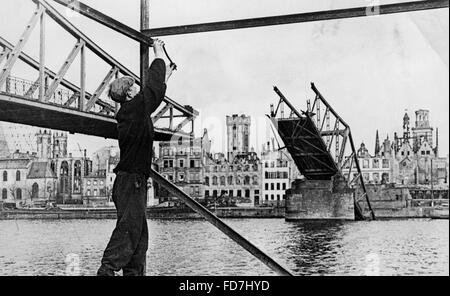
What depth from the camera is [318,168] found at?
42.0 feet

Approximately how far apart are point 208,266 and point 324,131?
21.5 ft

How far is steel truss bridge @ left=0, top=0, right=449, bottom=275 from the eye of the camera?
Result: 95.3 inches

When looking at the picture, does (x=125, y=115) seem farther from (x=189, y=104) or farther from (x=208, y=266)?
(x=208, y=266)

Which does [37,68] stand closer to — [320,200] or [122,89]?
[122,89]

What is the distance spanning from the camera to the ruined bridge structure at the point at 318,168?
984 centimetres

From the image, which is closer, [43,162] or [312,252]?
[43,162]

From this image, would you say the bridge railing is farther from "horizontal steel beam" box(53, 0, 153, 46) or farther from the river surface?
the river surface

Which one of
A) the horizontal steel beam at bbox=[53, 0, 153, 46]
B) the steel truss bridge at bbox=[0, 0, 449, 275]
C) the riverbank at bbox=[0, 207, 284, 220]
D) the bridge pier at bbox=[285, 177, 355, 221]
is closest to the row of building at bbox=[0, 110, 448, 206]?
the riverbank at bbox=[0, 207, 284, 220]

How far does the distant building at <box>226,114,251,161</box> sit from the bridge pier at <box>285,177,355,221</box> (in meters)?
7.16

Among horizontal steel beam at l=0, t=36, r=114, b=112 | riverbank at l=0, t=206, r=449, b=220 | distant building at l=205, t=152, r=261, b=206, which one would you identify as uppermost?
horizontal steel beam at l=0, t=36, r=114, b=112

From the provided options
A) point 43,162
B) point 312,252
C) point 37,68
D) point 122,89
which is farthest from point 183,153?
point 312,252

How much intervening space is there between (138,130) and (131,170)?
15cm

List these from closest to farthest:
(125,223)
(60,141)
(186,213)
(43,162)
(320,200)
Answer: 1. (125,223)
2. (43,162)
3. (60,141)
4. (186,213)
5. (320,200)

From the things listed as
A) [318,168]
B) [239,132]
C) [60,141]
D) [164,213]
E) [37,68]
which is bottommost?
[164,213]
